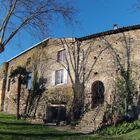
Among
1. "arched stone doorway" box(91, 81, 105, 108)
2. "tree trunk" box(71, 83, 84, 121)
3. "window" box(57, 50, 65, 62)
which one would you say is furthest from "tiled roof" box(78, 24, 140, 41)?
"tree trunk" box(71, 83, 84, 121)

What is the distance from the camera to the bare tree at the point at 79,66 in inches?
1111

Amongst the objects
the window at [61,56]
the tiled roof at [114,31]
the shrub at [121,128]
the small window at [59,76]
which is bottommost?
the shrub at [121,128]

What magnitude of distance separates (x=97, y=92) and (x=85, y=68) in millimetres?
2383

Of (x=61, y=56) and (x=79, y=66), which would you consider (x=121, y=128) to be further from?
(x=61, y=56)

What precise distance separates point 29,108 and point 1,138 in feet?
54.1

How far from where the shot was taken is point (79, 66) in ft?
97.2

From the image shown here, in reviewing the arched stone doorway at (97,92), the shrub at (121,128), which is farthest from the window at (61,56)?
the shrub at (121,128)

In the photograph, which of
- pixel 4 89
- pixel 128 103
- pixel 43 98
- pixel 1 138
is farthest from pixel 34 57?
pixel 1 138

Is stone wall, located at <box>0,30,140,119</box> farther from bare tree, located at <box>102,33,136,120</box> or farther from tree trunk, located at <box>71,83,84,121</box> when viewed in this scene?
tree trunk, located at <box>71,83,84,121</box>

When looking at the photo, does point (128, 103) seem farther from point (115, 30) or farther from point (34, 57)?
point (34, 57)

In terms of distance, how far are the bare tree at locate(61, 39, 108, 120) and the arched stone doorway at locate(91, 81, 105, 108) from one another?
0.86 metres

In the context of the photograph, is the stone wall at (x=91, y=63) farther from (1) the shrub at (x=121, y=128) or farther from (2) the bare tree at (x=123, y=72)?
(1) the shrub at (x=121, y=128)

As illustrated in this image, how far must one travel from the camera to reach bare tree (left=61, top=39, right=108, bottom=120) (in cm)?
2822

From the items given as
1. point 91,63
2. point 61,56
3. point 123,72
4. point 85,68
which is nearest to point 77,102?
point 85,68
